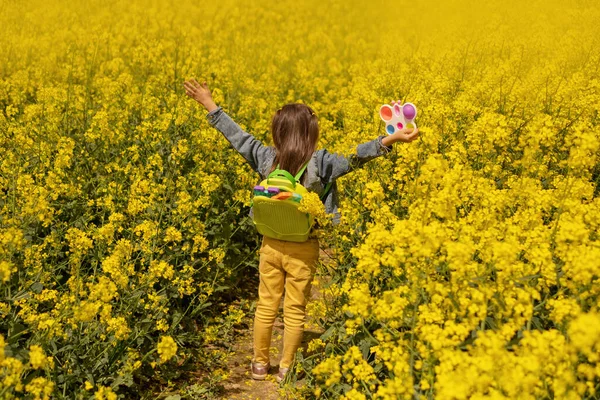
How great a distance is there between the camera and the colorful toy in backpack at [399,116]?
3365 millimetres

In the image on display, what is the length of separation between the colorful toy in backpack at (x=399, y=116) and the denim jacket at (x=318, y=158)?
0.32 ft

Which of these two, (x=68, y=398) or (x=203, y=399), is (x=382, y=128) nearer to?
(x=203, y=399)

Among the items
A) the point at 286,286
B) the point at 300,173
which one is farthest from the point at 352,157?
the point at 286,286

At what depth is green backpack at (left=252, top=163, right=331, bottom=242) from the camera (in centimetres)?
330

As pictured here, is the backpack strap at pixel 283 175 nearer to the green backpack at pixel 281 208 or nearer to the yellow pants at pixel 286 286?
the green backpack at pixel 281 208

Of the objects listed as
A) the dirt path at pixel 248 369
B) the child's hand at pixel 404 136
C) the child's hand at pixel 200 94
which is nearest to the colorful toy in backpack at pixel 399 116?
the child's hand at pixel 404 136

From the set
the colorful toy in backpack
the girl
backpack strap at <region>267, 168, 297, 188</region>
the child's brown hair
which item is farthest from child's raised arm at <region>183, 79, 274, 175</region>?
the colorful toy in backpack

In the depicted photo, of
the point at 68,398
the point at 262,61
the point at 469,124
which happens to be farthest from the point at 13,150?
the point at 262,61

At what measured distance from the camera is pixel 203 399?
355 cm

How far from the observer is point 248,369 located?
12.9 ft

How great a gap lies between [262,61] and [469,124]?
4.34 m

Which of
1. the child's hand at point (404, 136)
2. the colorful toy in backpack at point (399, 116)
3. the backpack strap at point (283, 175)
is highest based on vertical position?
the colorful toy in backpack at point (399, 116)

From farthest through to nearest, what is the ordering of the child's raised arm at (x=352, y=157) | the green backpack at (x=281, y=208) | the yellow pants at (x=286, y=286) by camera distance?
the yellow pants at (x=286, y=286) < the child's raised arm at (x=352, y=157) < the green backpack at (x=281, y=208)

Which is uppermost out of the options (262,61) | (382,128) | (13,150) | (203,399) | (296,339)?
(262,61)
